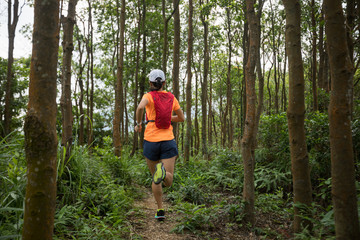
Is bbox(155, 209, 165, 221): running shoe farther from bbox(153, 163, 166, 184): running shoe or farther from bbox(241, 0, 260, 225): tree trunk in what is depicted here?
bbox(241, 0, 260, 225): tree trunk

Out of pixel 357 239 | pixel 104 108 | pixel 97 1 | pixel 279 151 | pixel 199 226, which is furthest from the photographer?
pixel 104 108

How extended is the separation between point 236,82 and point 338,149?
22080mm

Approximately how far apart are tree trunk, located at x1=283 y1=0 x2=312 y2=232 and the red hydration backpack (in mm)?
1915

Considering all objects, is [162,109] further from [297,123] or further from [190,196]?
[190,196]

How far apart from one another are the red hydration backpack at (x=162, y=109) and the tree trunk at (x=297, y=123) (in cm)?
192

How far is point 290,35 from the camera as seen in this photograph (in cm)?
293

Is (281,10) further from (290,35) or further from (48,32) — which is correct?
(48,32)

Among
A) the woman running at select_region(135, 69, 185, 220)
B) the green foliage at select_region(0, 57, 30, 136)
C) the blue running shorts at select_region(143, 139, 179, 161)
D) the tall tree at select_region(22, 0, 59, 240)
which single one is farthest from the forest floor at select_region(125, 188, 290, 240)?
the green foliage at select_region(0, 57, 30, 136)

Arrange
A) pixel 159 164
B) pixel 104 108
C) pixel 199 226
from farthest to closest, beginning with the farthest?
pixel 104 108
pixel 159 164
pixel 199 226

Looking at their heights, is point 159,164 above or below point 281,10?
below

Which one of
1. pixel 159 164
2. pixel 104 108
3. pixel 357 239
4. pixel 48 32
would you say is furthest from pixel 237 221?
pixel 104 108

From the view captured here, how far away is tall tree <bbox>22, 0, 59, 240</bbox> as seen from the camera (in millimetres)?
1598

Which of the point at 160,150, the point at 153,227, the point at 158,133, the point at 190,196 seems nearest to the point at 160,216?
the point at 153,227

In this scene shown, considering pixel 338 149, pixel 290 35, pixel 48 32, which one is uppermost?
pixel 290 35
